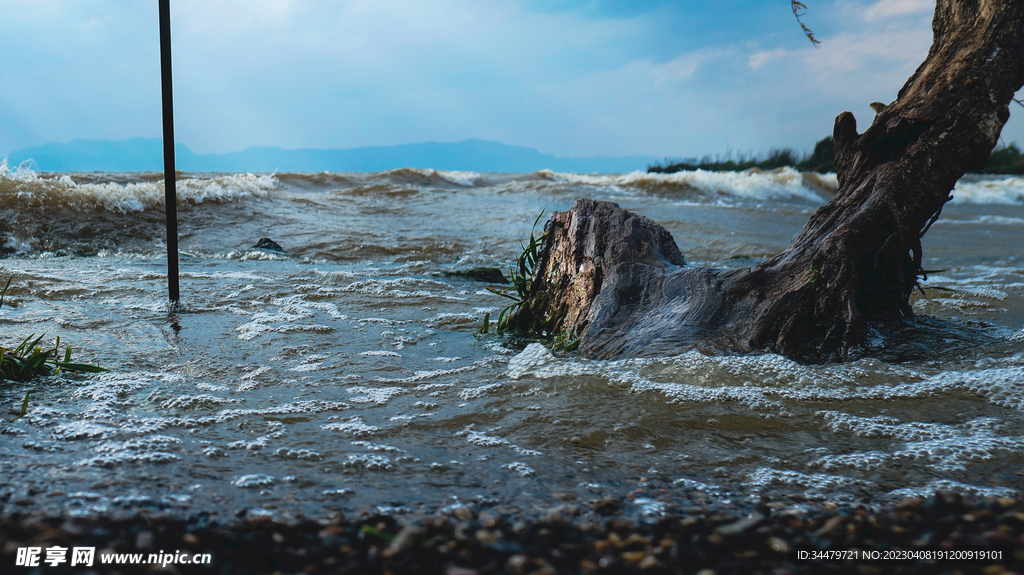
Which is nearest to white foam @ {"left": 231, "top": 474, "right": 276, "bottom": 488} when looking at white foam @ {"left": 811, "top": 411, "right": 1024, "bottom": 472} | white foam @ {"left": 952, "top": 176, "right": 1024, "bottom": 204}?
white foam @ {"left": 811, "top": 411, "right": 1024, "bottom": 472}

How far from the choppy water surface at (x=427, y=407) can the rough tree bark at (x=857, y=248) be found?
234mm

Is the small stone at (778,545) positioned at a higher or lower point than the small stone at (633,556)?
higher

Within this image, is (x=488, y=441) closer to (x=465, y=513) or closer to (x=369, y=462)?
(x=369, y=462)

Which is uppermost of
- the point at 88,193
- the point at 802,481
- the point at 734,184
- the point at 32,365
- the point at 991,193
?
the point at 734,184

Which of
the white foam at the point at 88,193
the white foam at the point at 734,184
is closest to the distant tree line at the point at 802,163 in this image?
the white foam at the point at 734,184

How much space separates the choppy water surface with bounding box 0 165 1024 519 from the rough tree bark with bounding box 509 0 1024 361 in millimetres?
234

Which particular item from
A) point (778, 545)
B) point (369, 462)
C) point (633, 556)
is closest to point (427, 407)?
point (369, 462)

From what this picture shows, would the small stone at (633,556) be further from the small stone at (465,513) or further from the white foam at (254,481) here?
the white foam at (254,481)

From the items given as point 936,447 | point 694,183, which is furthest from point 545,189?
point 936,447

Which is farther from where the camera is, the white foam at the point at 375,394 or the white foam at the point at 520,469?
the white foam at the point at 375,394

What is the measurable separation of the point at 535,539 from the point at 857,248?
314cm

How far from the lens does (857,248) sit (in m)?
3.88

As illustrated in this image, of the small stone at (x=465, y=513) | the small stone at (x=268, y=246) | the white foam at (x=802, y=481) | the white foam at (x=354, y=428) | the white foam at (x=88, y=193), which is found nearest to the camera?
the small stone at (x=465, y=513)

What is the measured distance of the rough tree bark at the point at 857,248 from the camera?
3.73 metres
